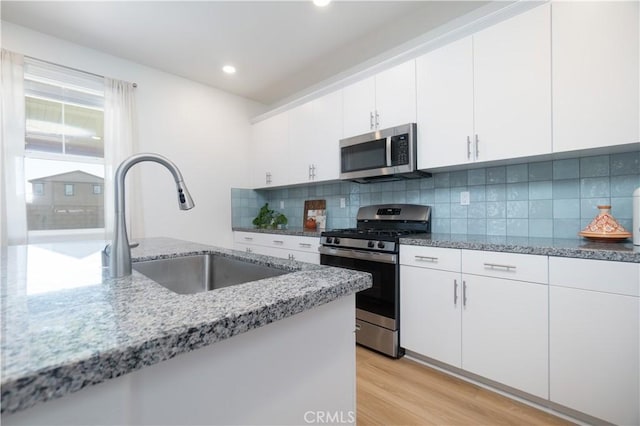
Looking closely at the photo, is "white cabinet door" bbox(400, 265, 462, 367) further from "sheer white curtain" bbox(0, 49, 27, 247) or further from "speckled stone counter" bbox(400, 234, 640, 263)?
"sheer white curtain" bbox(0, 49, 27, 247)

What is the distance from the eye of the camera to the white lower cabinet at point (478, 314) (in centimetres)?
154

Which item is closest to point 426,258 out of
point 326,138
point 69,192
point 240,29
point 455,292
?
point 455,292

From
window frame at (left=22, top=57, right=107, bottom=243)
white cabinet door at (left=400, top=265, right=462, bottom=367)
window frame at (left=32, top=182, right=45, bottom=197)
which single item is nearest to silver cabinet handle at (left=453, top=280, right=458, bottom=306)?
white cabinet door at (left=400, top=265, right=462, bottom=367)

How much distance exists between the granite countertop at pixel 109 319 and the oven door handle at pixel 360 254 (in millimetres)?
1315

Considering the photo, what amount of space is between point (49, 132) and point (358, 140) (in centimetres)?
267

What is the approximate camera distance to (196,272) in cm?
141

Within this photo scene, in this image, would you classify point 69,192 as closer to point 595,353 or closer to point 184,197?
point 184,197

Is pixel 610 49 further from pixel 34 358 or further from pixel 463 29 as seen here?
pixel 34 358

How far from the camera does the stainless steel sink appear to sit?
4.06ft

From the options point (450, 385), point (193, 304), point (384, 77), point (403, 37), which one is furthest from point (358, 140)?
point (193, 304)

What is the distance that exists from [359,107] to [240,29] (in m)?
1.19

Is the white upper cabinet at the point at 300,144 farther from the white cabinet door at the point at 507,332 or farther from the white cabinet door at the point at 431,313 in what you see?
the white cabinet door at the point at 507,332

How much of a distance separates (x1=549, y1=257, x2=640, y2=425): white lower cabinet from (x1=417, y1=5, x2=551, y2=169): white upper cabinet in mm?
738

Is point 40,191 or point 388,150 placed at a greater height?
point 388,150
